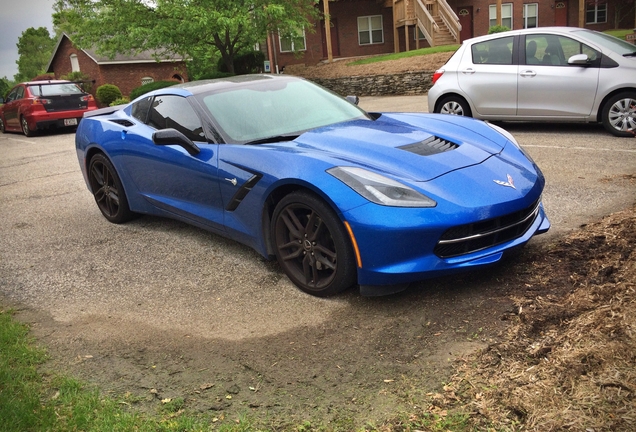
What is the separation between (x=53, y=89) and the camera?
18.4 m

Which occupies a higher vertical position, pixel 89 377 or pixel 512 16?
pixel 512 16

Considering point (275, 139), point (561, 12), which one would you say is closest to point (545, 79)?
point (275, 139)

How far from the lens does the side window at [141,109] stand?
5917 millimetres

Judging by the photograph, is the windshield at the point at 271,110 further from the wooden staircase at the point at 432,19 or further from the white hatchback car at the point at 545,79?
the wooden staircase at the point at 432,19

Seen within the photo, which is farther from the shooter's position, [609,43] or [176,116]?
[609,43]

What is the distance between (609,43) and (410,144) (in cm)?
632

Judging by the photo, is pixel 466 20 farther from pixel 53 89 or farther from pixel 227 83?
pixel 227 83

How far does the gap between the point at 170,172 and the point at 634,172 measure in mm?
5025

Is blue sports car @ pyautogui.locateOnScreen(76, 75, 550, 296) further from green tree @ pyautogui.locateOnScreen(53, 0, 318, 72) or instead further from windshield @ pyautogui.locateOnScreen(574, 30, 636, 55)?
green tree @ pyautogui.locateOnScreen(53, 0, 318, 72)

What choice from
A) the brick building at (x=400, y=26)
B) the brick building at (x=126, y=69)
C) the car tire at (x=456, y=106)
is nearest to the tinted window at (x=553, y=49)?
the car tire at (x=456, y=106)

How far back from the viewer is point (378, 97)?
23016mm

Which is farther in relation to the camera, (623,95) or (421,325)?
(623,95)

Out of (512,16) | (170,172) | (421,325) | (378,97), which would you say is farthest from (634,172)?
(512,16)

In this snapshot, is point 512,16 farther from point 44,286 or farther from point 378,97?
point 44,286
